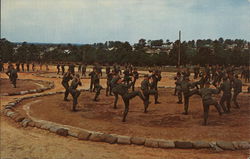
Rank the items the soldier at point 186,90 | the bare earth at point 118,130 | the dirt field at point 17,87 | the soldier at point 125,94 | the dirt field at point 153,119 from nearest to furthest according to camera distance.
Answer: the bare earth at point 118,130, the dirt field at point 153,119, the soldier at point 125,94, the soldier at point 186,90, the dirt field at point 17,87

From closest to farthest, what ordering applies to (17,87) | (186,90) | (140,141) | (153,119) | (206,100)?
(140,141) < (206,100) < (153,119) < (186,90) < (17,87)

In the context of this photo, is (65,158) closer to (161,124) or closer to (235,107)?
(161,124)

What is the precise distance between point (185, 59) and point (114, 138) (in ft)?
170

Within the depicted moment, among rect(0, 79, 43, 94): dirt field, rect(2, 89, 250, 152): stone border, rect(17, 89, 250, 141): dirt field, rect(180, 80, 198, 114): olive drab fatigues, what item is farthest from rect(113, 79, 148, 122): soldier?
rect(0, 79, 43, 94): dirt field

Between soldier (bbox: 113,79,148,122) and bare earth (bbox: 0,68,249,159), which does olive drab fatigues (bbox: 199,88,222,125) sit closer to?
bare earth (bbox: 0,68,249,159)

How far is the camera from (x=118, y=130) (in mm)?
10594

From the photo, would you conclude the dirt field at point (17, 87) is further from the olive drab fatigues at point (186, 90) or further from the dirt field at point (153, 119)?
the olive drab fatigues at point (186, 90)

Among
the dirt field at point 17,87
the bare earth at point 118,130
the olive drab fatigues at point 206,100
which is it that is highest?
the olive drab fatigues at point 206,100

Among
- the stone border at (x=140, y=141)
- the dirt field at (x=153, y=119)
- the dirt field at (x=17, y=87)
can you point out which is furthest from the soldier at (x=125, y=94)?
the dirt field at (x=17, y=87)

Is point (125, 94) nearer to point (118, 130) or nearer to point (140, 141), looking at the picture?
point (118, 130)

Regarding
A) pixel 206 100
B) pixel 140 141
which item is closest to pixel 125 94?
pixel 140 141

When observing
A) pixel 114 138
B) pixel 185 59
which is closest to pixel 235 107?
pixel 114 138

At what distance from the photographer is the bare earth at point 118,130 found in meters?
8.34

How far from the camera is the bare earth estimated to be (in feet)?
27.4
